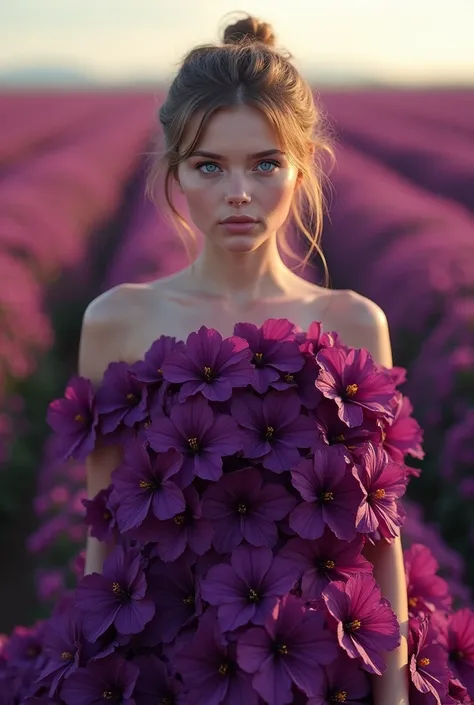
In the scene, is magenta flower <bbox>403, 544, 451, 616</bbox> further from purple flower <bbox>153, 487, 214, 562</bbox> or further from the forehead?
the forehead

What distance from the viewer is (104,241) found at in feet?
29.3

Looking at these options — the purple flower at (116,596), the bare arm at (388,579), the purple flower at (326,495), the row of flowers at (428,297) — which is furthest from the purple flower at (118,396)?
the row of flowers at (428,297)

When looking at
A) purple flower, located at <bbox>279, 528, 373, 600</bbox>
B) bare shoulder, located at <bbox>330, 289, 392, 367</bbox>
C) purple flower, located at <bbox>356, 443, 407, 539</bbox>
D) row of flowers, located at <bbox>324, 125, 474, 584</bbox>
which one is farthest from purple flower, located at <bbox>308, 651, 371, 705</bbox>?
row of flowers, located at <bbox>324, 125, 474, 584</bbox>

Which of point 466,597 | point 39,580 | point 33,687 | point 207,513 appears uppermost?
point 207,513

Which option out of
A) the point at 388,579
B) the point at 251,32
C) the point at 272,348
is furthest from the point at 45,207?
the point at 388,579

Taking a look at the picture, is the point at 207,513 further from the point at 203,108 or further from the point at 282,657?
the point at 203,108

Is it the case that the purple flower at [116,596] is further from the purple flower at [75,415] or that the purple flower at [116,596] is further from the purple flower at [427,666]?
the purple flower at [427,666]

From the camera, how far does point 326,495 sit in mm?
1360

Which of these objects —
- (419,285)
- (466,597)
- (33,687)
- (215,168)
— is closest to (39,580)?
(466,597)

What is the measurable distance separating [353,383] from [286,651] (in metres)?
0.45

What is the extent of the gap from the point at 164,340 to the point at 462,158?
30.9 feet

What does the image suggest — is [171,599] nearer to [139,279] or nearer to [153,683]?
[153,683]

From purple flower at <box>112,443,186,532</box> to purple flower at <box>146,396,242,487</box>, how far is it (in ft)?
0.07

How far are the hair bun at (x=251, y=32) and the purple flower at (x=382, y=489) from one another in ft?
2.69
